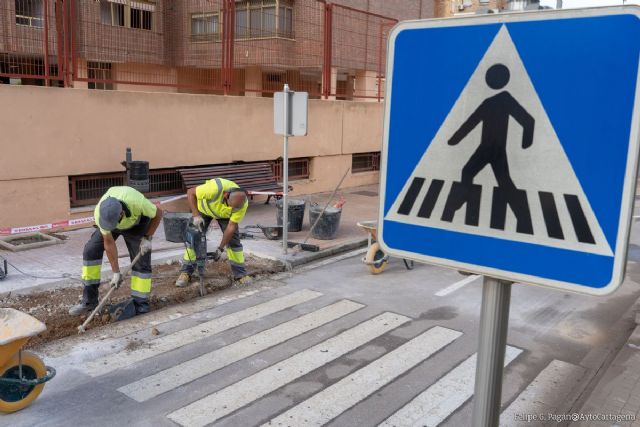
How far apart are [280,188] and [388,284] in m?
6.76

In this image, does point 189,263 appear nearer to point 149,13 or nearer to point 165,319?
point 165,319

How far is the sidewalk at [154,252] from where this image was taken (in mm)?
7750

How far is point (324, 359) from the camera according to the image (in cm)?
569

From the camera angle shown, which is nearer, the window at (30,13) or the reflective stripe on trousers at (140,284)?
the reflective stripe on trousers at (140,284)

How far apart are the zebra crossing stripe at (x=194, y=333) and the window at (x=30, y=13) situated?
7468mm

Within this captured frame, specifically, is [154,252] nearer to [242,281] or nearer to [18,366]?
[242,281]

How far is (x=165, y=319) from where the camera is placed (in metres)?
6.73

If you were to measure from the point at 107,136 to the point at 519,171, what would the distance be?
35.3ft

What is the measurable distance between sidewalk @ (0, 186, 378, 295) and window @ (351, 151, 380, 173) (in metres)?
5.18

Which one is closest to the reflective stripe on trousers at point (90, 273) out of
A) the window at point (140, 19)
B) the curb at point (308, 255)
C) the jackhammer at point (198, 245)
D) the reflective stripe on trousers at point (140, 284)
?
the reflective stripe on trousers at point (140, 284)

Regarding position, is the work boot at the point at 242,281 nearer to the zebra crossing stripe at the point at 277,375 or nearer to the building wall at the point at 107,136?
the zebra crossing stripe at the point at 277,375

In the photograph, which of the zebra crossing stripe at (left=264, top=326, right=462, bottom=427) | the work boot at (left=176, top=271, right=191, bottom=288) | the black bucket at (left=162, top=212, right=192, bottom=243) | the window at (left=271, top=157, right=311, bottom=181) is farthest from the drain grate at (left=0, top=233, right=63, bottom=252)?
the window at (left=271, top=157, right=311, bottom=181)

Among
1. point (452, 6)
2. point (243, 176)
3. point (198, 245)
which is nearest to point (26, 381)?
point (198, 245)

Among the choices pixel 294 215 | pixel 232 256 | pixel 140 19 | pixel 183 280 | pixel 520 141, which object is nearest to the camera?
pixel 520 141
